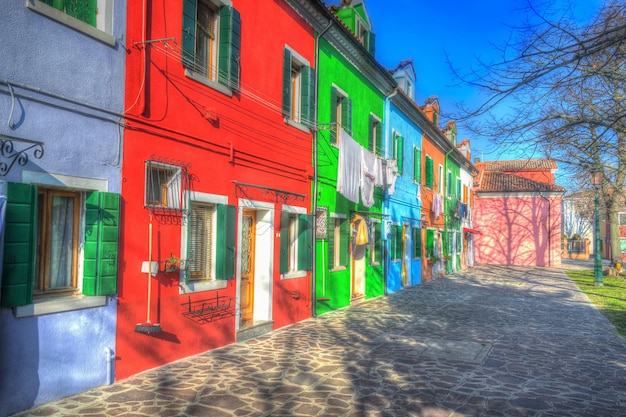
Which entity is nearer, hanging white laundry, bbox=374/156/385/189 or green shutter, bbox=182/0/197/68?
green shutter, bbox=182/0/197/68

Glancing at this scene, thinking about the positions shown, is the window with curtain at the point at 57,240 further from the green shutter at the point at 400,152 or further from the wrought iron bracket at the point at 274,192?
the green shutter at the point at 400,152

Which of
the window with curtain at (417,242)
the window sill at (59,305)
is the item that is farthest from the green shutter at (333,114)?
the window with curtain at (417,242)

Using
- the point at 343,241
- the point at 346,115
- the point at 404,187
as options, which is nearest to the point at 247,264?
the point at 343,241

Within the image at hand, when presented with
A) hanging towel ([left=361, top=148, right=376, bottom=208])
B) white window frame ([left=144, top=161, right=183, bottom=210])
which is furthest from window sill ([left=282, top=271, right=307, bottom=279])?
white window frame ([left=144, top=161, right=183, bottom=210])

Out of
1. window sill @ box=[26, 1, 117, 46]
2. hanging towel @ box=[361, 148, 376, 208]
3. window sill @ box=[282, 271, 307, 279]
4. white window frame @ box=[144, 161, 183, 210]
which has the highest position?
window sill @ box=[26, 1, 117, 46]

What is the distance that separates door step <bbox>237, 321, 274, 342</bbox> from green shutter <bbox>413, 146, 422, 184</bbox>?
40.6 feet

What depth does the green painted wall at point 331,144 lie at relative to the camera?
11.5 meters

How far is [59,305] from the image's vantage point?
5.20 meters

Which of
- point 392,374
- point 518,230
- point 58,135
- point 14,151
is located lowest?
point 392,374

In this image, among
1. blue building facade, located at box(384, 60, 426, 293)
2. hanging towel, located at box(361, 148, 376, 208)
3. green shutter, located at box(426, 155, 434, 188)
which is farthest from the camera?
green shutter, located at box(426, 155, 434, 188)

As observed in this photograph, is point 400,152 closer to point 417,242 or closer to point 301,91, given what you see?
point 417,242

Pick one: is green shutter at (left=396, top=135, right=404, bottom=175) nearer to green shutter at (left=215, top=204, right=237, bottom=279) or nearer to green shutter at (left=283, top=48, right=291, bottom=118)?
green shutter at (left=283, top=48, right=291, bottom=118)

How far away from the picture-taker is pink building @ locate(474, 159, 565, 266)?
34406 millimetres

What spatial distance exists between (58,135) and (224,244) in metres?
3.20
